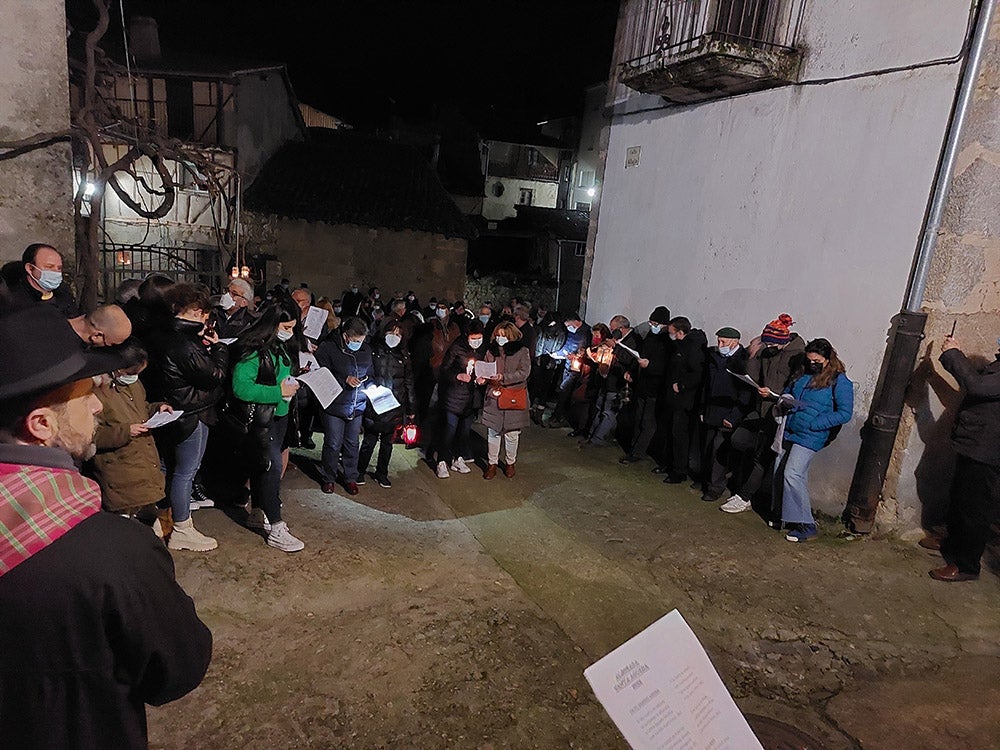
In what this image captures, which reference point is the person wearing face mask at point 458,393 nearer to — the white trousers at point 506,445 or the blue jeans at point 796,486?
the white trousers at point 506,445

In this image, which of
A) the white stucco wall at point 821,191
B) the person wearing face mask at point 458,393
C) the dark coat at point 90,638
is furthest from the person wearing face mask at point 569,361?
the dark coat at point 90,638

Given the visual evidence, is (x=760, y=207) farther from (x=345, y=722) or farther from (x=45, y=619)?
(x=45, y=619)

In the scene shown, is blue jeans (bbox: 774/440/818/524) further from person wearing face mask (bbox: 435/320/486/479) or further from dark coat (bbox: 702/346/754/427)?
person wearing face mask (bbox: 435/320/486/479)

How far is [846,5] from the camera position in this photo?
6.48 meters

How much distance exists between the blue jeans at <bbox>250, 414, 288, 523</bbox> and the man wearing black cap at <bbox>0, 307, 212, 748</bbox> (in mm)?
3301

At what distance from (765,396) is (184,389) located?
5.51m

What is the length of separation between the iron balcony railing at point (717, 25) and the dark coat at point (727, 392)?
11.5ft

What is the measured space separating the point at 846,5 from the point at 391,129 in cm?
2734

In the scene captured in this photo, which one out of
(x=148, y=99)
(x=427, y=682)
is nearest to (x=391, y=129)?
(x=148, y=99)

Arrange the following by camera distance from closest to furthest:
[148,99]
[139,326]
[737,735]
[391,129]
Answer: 1. [737,735]
2. [139,326]
3. [148,99]
4. [391,129]

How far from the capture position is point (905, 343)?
576 centimetres

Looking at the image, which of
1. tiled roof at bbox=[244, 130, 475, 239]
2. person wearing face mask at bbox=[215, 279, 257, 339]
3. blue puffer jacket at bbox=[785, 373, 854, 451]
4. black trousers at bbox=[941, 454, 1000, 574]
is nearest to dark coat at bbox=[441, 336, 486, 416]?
person wearing face mask at bbox=[215, 279, 257, 339]

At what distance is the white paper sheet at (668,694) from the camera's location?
5.41 ft

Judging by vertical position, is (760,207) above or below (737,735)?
above
